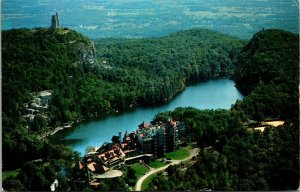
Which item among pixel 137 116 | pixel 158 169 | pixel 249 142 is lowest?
pixel 137 116

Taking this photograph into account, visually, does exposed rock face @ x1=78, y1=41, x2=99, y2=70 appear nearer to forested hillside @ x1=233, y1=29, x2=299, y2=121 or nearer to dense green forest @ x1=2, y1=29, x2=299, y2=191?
dense green forest @ x1=2, y1=29, x2=299, y2=191

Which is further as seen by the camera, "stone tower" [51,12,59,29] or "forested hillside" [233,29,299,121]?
"stone tower" [51,12,59,29]

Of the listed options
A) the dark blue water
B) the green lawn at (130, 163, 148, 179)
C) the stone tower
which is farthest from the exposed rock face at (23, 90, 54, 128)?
the green lawn at (130, 163, 148, 179)

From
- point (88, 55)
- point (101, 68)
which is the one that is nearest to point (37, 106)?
point (101, 68)

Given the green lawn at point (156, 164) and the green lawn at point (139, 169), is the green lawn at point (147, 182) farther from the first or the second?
the green lawn at point (156, 164)

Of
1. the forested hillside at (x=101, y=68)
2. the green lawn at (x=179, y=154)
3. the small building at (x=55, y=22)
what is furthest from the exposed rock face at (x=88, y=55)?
the green lawn at (x=179, y=154)

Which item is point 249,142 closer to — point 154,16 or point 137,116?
point 137,116
